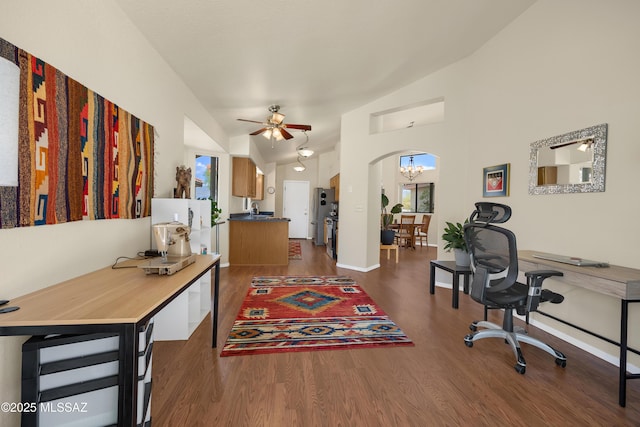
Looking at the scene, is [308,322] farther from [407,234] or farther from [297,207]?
[297,207]

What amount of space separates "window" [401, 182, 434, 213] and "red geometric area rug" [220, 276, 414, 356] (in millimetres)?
6027

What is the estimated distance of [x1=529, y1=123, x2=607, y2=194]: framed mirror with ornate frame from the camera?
2.22m

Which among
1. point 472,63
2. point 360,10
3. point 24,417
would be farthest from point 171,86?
point 472,63

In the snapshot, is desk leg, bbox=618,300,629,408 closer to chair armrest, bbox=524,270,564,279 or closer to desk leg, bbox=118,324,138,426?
chair armrest, bbox=524,270,564,279

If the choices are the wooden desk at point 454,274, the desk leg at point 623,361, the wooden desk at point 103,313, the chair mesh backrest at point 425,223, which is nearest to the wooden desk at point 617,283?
the desk leg at point 623,361

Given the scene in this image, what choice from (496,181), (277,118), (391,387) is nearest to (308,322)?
(391,387)

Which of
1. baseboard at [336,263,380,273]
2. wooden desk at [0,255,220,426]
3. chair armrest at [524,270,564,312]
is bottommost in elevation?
baseboard at [336,263,380,273]

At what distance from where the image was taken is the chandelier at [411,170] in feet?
28.9

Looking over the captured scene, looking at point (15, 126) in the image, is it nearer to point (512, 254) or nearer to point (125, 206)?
point (125, 206)

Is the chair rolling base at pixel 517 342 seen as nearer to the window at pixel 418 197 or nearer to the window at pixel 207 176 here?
the window at pixel 207 176

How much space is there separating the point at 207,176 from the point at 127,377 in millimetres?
4793

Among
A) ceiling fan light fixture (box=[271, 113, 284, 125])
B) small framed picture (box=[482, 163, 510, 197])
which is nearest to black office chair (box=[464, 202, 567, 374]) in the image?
small framed picture (box=[482, 163, 510, 197])

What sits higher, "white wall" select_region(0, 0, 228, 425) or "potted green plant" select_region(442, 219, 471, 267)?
"white wall" select_region(0, 0, 228, 425)

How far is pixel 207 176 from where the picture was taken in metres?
5.35
